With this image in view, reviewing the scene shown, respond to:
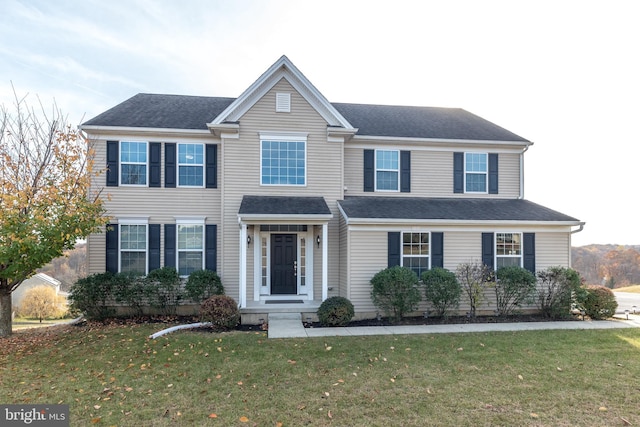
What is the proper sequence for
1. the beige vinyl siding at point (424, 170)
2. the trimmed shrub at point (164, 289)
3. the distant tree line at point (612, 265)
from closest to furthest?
the trimmed shrub at point (164, 289), the beige vinyl siding at point (424, 170), the distant tree line at point (612, 265)

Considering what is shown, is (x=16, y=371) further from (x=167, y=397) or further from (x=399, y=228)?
(x=399, y=228)

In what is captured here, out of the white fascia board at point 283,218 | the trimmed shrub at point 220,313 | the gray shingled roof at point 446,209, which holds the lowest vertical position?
the trimmed shrub at point 220,313

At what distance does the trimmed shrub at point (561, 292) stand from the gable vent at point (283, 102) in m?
10.1

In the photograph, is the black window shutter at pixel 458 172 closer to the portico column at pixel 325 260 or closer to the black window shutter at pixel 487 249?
the black window shutter at pixel 487 249

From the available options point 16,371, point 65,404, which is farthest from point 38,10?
point 65,404

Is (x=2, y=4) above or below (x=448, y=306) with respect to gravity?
above

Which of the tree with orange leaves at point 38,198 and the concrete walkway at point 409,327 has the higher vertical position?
the tree with orange leaves at point 38,198

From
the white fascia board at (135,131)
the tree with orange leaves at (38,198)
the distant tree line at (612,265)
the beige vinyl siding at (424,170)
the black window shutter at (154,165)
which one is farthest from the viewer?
the distant tree line at (612,265)

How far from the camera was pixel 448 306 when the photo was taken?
35.9 feet

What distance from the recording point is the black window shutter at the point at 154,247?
12047mm

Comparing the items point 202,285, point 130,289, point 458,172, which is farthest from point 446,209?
point 130,289

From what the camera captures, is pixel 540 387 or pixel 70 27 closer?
pixel 540 387

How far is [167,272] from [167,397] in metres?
6.68

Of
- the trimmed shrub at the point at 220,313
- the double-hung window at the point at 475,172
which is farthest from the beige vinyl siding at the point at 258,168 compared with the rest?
the double-hung window at the point at 475,172
